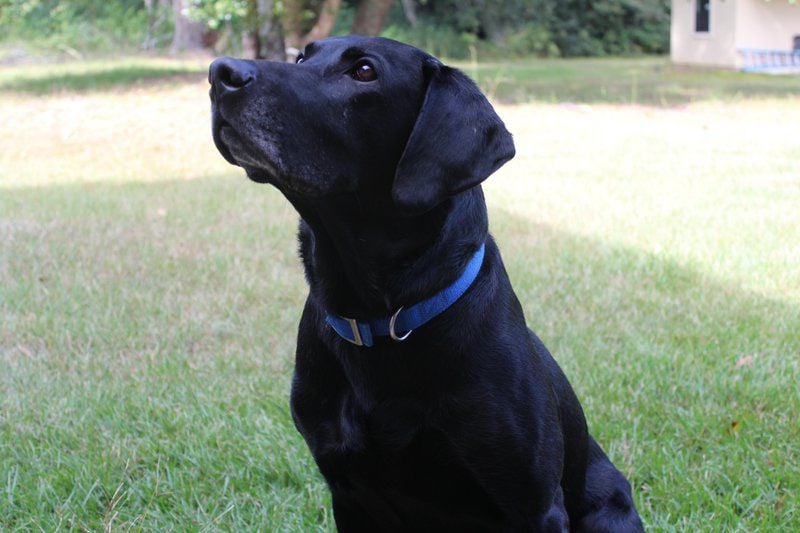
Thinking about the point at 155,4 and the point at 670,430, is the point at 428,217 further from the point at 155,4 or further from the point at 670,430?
the point at 155,4

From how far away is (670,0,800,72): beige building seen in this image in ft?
76.3

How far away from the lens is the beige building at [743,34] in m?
23.2

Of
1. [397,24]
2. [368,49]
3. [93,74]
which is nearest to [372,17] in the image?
[93,74]

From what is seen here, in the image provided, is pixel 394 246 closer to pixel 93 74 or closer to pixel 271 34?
pixel 271 34

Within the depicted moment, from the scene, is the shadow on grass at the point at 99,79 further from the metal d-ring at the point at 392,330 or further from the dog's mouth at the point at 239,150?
the metal d-ring at the point at 392,330

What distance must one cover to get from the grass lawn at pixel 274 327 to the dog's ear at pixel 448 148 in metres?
1.29

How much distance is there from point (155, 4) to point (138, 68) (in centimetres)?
1192

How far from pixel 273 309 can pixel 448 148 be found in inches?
109

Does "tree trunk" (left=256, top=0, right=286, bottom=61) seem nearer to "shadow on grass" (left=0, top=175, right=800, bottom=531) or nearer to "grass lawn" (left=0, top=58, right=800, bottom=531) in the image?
"grass lawn" (left=0, top=58, right=800, bottom=531)

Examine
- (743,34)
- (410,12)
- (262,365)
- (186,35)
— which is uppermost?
(262,365)

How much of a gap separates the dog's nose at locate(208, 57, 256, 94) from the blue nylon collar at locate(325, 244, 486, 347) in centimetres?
62

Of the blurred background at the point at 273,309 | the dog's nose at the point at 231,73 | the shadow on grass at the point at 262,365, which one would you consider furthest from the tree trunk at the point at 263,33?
the dog's nose at the point at 231,73

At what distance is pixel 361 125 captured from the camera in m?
2.18

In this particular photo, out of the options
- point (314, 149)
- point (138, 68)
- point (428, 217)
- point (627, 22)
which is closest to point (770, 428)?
point (428, 217)
